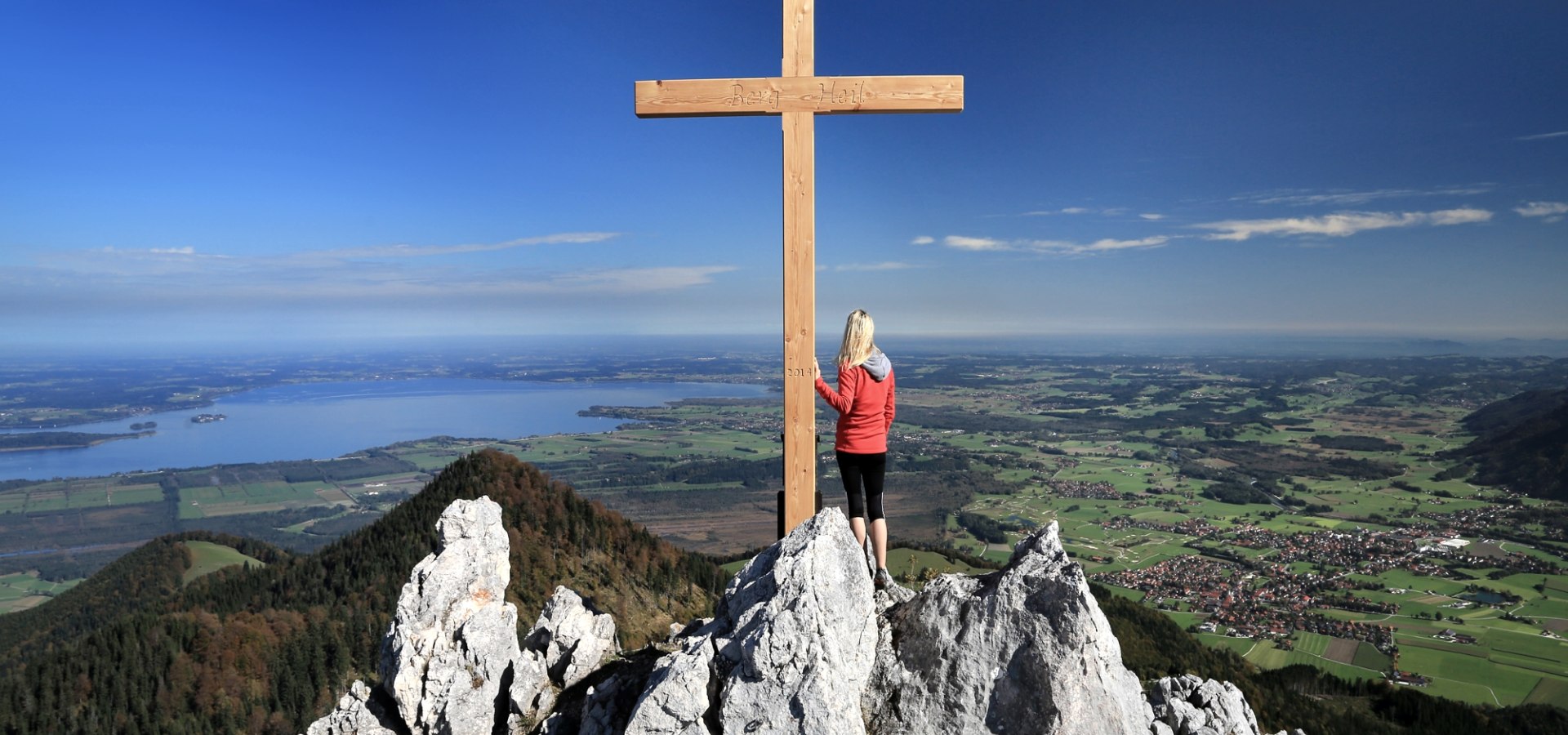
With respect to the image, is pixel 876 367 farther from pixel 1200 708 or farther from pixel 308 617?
pixel 308 617

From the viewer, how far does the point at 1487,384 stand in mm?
120312

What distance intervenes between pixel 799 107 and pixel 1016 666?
5.83 metres

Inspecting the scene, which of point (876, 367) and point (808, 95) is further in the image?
point (808, 95)

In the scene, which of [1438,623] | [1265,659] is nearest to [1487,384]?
[1438,623]

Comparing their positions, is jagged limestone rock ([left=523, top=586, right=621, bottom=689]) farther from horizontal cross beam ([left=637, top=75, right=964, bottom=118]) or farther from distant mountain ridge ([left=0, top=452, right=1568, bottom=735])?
distant mountain ridge ([left=0, top=452, right=1568, bottom=735])

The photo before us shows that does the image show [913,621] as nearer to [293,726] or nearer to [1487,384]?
[293,726]

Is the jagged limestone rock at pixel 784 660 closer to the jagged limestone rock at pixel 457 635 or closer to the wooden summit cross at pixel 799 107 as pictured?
the wooden summit cross at pixel 799 107

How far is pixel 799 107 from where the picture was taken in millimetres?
7152

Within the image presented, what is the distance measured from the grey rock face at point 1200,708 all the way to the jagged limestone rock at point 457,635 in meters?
7.22

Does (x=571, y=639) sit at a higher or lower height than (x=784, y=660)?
lower

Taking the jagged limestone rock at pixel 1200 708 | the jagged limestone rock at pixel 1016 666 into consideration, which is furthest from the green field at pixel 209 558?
the jagged limestone rock at pixel 1200 708

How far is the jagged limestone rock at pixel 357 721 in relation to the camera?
7.88m

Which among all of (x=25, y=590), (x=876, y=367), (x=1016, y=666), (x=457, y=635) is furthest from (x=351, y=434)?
(x=1016, y=666)

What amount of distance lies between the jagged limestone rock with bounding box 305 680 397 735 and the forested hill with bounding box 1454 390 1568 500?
359ft
